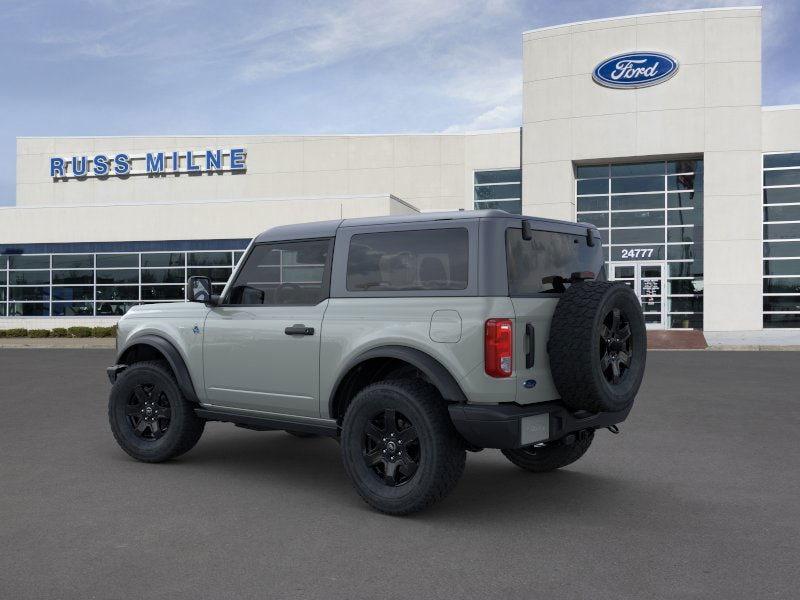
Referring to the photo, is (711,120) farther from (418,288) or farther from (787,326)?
(418,288)

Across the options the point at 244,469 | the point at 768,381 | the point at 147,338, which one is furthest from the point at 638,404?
the point at 147,338

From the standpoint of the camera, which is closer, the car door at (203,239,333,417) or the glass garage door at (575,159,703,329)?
the car door at (203,239,333,417)

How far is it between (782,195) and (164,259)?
2475 centimetres

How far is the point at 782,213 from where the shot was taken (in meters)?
30.0

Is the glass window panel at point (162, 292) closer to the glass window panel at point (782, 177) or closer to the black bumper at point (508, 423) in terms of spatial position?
the glass window panel at point (782, 177)

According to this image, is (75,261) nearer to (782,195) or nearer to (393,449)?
(782,195)

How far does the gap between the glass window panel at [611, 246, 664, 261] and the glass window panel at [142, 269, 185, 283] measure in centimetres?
1783

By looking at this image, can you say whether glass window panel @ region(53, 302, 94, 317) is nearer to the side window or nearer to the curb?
the curb

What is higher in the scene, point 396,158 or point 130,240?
point 396,158

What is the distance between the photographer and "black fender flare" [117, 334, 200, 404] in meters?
6.80

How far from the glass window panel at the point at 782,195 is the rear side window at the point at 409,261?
1105 inches

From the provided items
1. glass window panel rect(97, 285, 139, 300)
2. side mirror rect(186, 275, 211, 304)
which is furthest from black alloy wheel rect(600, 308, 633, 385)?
glass window panel rect(97, 285, 139, 300)

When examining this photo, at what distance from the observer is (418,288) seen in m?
5.52

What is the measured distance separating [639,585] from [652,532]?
99 centimetres
